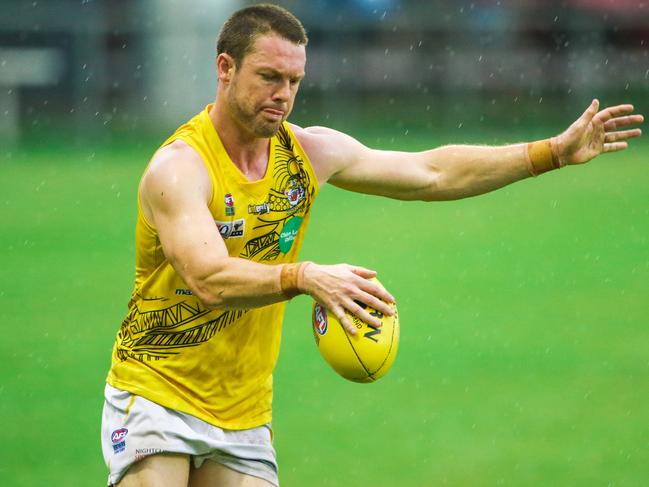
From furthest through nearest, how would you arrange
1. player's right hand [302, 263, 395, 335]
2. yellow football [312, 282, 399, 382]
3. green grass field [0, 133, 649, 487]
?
green grass field [0, 133, 649, 487]
yellow football [312, 282, 399, 382]
player's right hand [302, 263, 395, 335]

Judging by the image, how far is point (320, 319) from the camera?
5168mm

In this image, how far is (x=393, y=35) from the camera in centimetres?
2716

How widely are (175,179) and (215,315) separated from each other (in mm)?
673

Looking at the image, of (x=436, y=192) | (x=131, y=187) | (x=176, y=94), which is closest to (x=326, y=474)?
(x=436, y=192)

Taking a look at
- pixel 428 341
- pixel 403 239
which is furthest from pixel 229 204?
pixel 403 239

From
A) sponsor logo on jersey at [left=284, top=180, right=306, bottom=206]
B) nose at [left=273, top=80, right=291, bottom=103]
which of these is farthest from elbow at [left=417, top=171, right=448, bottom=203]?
nose at [left=273, top=80, right=291, bottom=103]

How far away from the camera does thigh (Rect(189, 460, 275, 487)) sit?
547 centimetres

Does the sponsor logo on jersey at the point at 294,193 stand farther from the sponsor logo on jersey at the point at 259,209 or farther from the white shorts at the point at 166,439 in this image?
the white shorts at the point at 166,439

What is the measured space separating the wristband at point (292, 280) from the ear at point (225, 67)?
3.66 ft

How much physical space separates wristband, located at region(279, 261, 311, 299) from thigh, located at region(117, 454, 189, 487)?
103cm

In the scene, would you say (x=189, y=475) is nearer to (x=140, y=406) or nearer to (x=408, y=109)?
(x=140, y=406)

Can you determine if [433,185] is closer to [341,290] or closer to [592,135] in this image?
[592,135]

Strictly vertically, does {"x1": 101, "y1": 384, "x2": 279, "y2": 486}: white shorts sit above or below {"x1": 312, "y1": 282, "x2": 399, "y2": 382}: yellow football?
below

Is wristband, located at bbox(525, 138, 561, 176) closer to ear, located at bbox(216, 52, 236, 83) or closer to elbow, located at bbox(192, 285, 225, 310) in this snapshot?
ear, located at bbox(216, 52, 236, 83)
